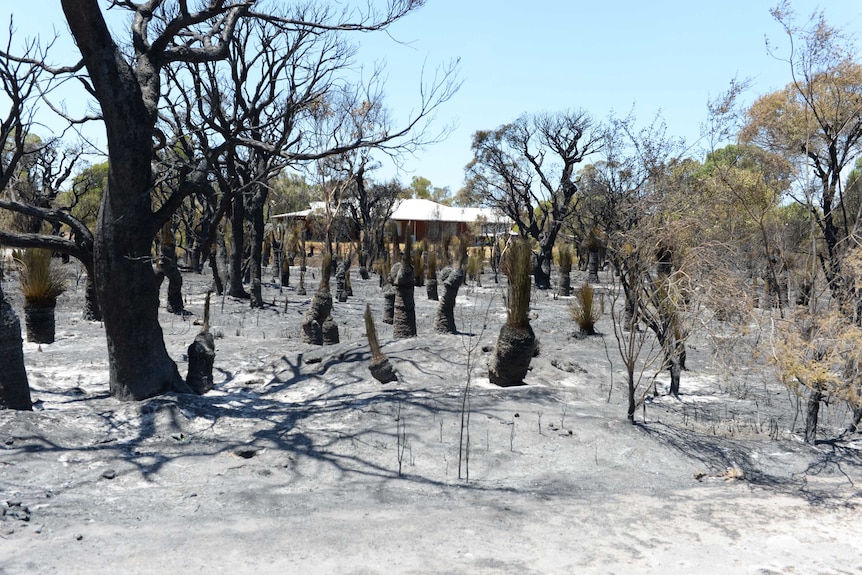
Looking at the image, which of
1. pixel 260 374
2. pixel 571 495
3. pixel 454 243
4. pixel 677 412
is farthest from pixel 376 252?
pixel 571 495

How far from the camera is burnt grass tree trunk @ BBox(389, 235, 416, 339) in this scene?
12.4m

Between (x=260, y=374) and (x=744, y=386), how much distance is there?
7102mm

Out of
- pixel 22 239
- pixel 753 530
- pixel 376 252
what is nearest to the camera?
pixel 753 530

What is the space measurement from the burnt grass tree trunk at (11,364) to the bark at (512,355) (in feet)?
17.9

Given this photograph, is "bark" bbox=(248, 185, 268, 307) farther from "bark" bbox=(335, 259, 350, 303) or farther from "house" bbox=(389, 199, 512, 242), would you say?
"house" bbox=(389, 199, 512, 242)

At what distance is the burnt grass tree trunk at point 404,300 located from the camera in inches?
489

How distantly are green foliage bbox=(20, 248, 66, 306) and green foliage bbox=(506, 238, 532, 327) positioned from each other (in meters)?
7.88

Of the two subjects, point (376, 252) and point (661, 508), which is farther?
point (376, 252)

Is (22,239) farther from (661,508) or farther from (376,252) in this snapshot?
(376,252)

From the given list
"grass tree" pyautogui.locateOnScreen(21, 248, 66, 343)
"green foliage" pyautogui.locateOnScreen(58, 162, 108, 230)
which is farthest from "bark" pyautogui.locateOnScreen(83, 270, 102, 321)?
"green foliage" pyautogui.locateOnScreen(58, 162, 108, 230)

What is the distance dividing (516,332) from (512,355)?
0.32 metres

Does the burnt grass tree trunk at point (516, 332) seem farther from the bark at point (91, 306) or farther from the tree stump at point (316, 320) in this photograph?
the bark at point (91, 306)

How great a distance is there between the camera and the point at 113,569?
3.89 m

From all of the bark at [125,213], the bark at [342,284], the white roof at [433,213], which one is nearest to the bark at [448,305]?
the bark at [125,213]
